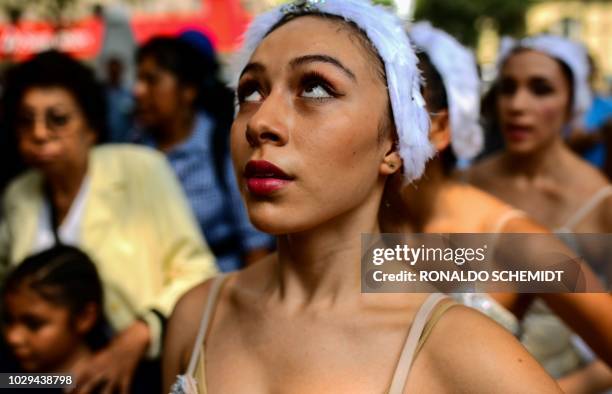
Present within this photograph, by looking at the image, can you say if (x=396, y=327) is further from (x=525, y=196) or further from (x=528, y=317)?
(x=525, y=196)

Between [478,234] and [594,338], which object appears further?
[478,234]

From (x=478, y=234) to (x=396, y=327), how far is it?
1181mm

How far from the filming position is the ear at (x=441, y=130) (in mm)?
2783

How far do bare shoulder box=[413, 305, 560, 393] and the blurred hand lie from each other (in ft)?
4.59

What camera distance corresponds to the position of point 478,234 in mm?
2809

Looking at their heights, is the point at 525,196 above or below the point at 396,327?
below

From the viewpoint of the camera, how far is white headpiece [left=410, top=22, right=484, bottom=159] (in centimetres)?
292

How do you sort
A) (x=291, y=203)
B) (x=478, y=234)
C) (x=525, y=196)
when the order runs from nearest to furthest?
(x=291, y=203) < (x=478, y=234) < (x=525, y=196)

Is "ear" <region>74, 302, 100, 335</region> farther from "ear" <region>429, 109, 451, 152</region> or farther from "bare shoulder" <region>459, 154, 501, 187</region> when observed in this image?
"bare shoulder" <region>459, 154, 501, 187</region>

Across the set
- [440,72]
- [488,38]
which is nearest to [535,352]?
[440,72]

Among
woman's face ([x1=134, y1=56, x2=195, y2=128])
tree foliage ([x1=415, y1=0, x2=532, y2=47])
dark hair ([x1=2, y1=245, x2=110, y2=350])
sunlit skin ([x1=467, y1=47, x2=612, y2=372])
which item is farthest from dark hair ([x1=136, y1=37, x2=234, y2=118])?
tree foliage ([x1=415, y1=0, x2=532, y2=47])

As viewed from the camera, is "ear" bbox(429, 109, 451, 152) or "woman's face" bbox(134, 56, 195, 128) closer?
"ear" bbox(429, 109, 451, 152)

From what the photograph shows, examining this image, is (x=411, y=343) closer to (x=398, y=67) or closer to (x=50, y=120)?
(x=398, y=67)

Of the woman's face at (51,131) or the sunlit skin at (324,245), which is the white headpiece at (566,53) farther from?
the sunlit skin at (324,245)
